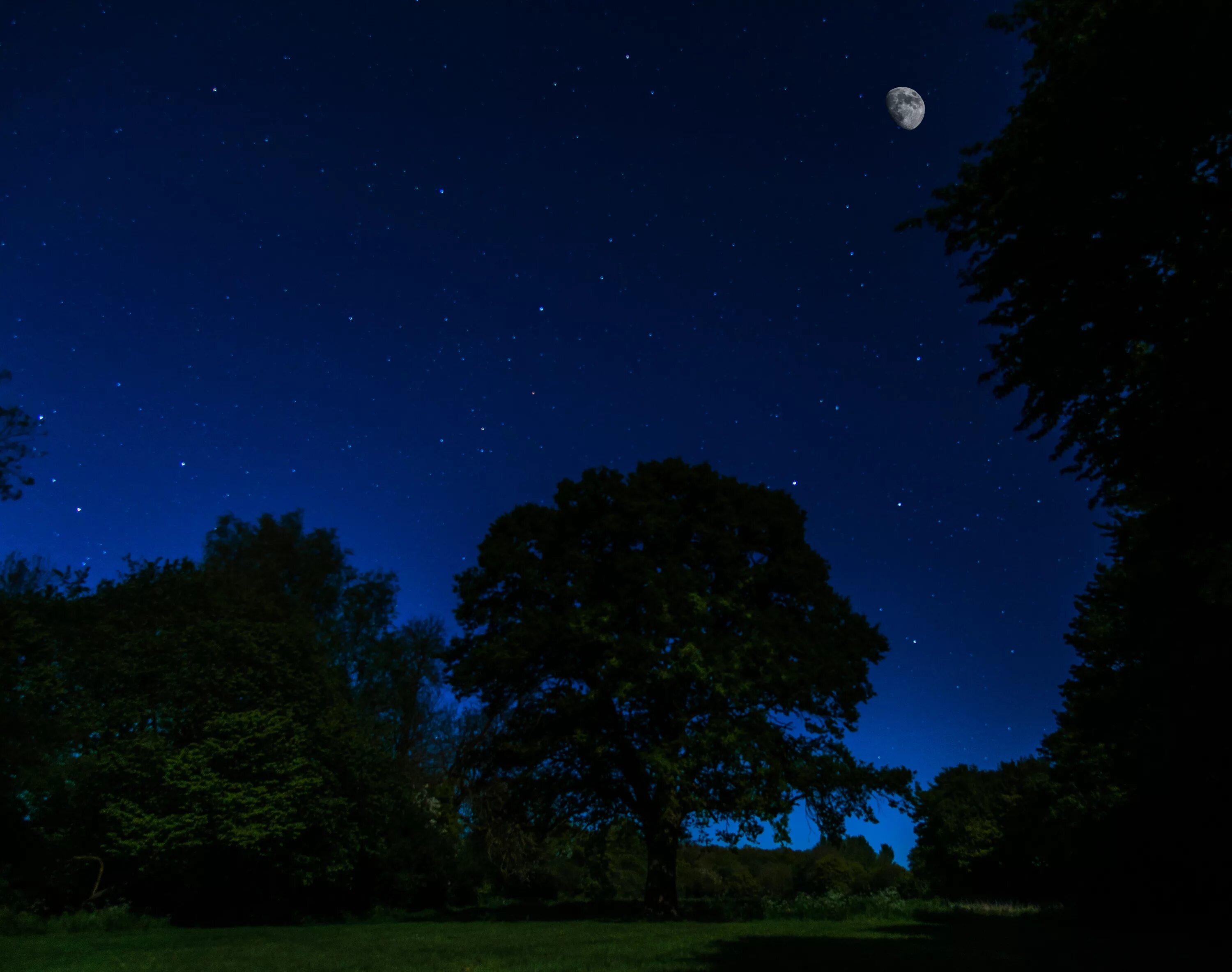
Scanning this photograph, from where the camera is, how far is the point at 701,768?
23.4 meters

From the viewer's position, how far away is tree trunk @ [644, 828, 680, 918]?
83.1 feet

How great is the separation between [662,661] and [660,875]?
788 cm

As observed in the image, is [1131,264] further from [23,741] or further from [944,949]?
[23,741]

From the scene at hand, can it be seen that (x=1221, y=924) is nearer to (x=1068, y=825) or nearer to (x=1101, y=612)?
(x=1068, y=825)

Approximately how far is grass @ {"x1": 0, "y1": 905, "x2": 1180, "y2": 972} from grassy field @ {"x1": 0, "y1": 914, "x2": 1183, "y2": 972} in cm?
6

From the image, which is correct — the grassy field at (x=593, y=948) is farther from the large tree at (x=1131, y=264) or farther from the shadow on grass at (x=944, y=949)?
the large tree at (x=1131, y=264)

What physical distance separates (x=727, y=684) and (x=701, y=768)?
2.76 meters

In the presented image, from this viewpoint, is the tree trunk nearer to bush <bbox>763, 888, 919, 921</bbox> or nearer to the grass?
the grass

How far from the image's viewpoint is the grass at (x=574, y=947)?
1191cm

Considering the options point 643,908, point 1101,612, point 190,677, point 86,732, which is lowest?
point 643,908

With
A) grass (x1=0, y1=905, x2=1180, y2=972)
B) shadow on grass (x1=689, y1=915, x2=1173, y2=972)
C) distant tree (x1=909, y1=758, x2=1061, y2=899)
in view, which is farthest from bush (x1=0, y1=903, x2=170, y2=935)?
distant tree (x1=909, y1=758, x2=1061, y2=899)

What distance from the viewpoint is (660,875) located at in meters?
25.6

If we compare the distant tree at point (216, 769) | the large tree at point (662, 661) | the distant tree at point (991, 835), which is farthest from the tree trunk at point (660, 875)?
the distant tree at point (991, 835)

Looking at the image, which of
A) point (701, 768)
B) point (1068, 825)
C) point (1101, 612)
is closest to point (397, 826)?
point (701, 768)
